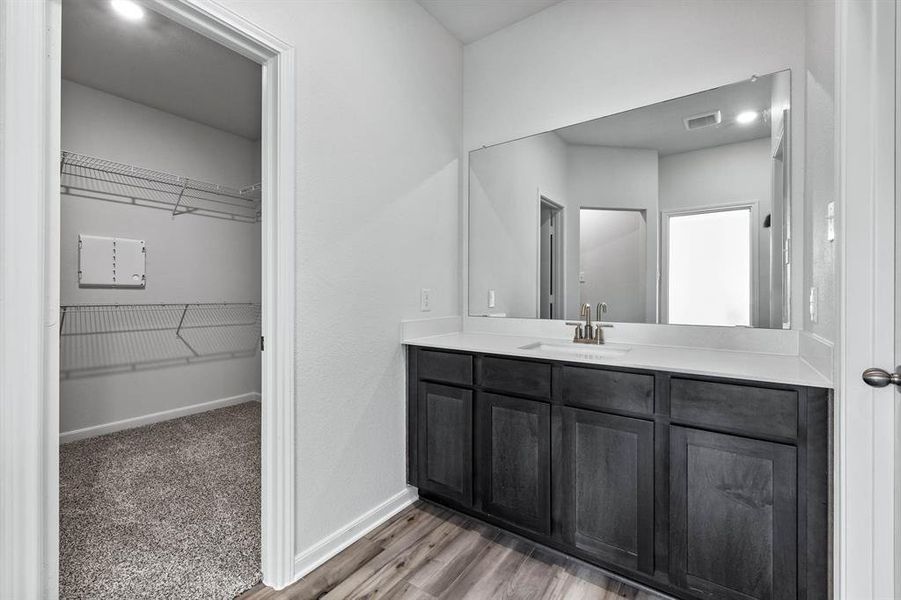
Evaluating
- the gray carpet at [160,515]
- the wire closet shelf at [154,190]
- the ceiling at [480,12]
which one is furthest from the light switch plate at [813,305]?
the wire closet shelf at [154,190]

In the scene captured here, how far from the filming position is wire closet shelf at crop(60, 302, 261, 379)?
3.21 meters

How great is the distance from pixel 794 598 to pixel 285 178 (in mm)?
2264

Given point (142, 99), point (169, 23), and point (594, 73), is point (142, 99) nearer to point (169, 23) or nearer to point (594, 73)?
point (169, 23)

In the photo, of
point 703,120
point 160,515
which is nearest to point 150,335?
point 160,515

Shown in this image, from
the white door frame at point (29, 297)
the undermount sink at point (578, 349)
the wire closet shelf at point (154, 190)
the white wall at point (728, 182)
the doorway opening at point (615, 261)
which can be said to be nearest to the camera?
the white door frame at point (29, 297)

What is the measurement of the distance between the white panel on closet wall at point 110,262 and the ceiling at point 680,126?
350 cm

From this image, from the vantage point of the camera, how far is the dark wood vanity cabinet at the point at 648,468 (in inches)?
51.5

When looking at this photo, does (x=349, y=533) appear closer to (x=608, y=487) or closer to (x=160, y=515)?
(x=160, y=515)

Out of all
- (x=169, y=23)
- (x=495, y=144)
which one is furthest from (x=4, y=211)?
(x=495, y=144)

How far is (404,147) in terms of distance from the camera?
7.50 ft

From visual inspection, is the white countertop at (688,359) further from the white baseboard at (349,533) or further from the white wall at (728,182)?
the white baseboard at (349,533)

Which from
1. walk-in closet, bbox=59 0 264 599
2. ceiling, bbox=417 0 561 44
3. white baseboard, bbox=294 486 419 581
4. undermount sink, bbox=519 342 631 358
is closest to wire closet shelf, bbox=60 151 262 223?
walk-in closet, bbox=59 0 264 599

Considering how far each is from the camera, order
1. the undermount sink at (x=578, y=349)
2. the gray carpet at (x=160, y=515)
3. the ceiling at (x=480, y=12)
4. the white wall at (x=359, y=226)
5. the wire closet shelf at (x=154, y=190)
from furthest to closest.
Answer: the wire closet shelf at (x=154, y=190) < the ceiling at (x=480, y=12) < the undermount sink at (x=578, y=349) < the white wall at (x=359, y=226) < the gray carpet at (x=160, y=515)

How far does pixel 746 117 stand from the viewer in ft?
6.20
